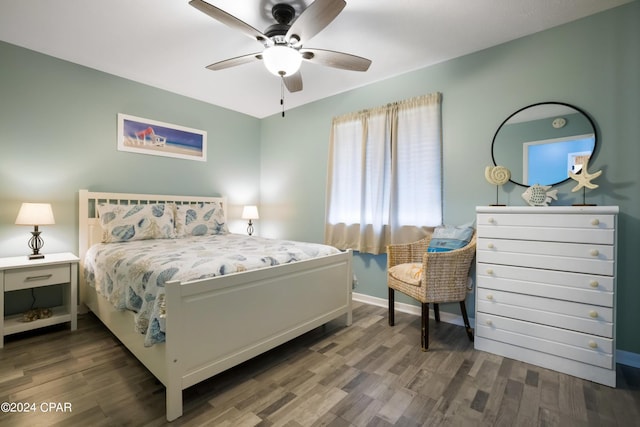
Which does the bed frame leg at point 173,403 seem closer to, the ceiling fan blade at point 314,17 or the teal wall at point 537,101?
the ceiling fan blade at point 314,17

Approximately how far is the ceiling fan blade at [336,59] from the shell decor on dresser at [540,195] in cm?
158

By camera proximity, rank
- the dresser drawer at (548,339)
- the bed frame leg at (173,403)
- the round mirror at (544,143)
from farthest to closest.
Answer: the round mirror at (544,143) → the dresser drawer at (548,339) → the bed frame leg at (173,403)

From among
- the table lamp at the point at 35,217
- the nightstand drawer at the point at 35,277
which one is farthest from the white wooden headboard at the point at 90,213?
the nightstand drawer at the point at 35,277

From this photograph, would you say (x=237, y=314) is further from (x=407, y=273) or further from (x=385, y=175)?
(x=385, y=175)

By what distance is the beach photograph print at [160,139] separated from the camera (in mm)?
3262

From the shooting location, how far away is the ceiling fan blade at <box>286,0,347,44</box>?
1557 mm

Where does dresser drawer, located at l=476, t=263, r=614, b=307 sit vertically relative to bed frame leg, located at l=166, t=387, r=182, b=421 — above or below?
above

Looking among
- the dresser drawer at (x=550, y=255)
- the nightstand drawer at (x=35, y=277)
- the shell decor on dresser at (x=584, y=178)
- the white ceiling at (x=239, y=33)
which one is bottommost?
the nightstand drawer at (x=35, y=277)

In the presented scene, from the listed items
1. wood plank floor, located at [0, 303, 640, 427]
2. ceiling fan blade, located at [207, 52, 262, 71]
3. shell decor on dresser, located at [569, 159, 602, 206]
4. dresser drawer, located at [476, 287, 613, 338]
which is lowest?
→ wood plank floor, located at [0, 303, 640, 427]

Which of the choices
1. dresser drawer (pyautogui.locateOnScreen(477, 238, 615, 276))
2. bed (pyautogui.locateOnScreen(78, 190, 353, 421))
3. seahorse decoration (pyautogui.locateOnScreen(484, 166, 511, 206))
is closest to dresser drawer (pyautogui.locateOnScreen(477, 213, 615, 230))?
dresser drawer (pyautogui.locateOnScreen(477, 238, 615, 276))

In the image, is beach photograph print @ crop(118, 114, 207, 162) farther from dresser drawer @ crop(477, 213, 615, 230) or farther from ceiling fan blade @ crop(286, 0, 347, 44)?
dresser drawer @ crop(477, 213, 615, 230)

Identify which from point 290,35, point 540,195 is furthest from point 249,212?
point 540,195

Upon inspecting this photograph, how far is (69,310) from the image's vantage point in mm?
2539

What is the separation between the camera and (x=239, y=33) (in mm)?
2365
